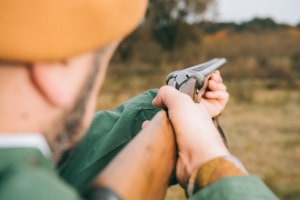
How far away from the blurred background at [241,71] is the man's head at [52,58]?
483 centimetres

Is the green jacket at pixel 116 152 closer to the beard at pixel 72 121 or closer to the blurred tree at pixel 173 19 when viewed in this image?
the beard at pixel 72 121

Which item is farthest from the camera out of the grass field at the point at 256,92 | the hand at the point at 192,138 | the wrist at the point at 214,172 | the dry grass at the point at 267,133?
the grass field at the point at 256,92

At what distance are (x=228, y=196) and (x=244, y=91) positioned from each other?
497 inches

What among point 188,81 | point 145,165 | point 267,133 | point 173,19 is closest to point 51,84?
point 145,165

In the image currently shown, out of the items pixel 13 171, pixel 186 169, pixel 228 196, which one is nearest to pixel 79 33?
pixel 13 171

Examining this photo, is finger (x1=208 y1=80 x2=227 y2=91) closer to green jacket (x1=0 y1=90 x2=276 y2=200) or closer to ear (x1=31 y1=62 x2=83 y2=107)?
green jacket (x1=0 y1=90 x2=276 y2=200)

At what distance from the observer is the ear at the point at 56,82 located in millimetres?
812

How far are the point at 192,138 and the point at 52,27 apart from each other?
1.83 ft

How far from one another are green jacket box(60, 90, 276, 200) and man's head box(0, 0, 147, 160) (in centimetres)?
25

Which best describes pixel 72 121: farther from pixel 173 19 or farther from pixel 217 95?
pixel 173 19

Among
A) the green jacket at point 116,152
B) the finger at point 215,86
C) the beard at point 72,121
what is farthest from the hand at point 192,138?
the finger at point 215,86

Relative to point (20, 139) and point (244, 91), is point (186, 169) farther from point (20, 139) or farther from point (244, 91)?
point (244, 91)

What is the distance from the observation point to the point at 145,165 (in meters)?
1.08

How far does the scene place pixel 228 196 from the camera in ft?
3.35
